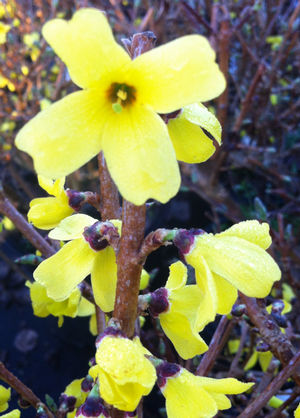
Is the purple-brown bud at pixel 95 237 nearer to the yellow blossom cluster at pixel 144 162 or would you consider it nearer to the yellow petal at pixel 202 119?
the yellow blossom cluster at pixel 144 162

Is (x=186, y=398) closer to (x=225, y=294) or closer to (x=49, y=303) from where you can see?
(x=225, y=294)

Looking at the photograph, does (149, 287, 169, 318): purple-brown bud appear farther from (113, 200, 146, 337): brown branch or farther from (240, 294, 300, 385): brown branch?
(240, 294, 300, 385): brown branch

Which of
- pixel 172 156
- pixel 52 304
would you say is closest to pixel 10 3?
pixel 52 304

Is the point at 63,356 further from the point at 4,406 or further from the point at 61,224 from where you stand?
the point at 61,224

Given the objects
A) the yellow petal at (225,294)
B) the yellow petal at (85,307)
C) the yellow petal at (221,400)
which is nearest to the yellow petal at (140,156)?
the yellow petal at (225,294)

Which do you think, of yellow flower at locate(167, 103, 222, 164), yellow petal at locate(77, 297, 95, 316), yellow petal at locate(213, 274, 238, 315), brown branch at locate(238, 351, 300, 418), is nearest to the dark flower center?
yellow flower at locate(167, 103, 222, 164)

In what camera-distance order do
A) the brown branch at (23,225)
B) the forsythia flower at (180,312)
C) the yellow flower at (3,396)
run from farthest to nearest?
the brown branch at (23,225) → the yellow flower at (3,396) → the forsythia flower at (180,312)

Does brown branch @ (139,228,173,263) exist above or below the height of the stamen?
below
